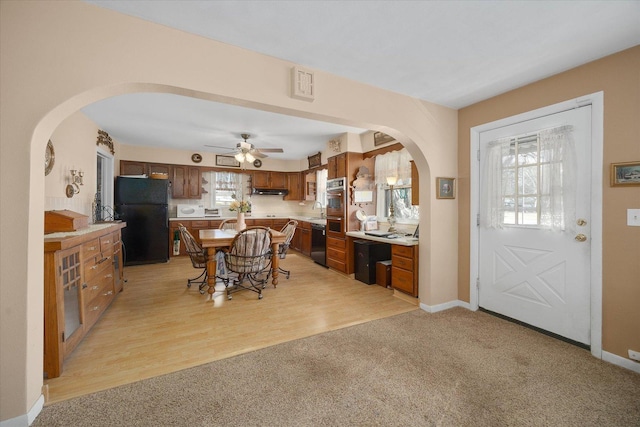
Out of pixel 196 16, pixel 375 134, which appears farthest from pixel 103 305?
pixel 375 134

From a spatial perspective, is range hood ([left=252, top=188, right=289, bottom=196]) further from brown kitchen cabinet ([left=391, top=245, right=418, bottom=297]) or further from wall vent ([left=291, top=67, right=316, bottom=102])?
wall vent ([left=291, top=67, right=316, bottom=102])

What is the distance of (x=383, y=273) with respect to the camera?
13.0 feet

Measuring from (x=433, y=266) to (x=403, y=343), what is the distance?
1.07 m

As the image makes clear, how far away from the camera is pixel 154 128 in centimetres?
453

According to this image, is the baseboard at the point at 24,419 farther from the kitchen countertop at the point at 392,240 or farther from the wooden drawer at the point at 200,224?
the wooden drawer at the point at 200,224

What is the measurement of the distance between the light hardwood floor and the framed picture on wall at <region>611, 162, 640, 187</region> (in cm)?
216

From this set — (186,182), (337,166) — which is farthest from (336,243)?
(186,182)

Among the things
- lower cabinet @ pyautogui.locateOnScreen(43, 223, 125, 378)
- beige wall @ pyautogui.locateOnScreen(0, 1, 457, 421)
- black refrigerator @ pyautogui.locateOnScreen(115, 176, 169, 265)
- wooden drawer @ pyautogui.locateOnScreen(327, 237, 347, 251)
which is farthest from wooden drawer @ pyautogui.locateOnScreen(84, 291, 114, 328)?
wooden drawer @ pyautogui.locateOnScreen(327, 237, 347, 251)

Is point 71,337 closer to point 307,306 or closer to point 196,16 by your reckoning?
point 307,306

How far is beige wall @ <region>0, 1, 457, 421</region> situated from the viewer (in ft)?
4.68

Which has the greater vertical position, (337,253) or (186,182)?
(186,182)

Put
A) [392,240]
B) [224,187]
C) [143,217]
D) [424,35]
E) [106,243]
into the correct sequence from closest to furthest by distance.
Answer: [424,35] < [106,243] < [392,240] < [143,217] < [224,187]

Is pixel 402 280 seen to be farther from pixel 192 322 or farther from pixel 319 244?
pixel 192 322

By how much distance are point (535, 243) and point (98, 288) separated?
175 inches
